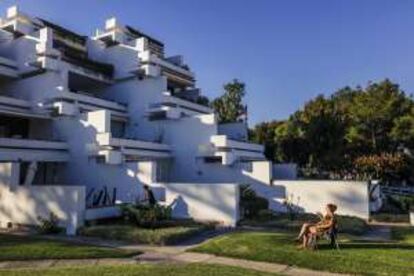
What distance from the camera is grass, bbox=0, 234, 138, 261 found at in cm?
1394

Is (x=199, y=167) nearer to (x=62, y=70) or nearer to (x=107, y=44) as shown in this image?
(x=62, y=70)

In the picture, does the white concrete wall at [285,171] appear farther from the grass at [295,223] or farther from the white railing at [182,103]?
the grass at [295,223]

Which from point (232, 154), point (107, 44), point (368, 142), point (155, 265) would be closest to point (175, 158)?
point (232, 154)

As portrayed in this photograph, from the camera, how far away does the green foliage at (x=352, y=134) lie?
41.7 meters

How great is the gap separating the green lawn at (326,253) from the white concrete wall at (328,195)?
991cm

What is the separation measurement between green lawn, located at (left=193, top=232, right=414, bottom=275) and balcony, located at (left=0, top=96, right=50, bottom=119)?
1849 centimetres

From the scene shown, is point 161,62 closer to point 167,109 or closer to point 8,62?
point 167,109

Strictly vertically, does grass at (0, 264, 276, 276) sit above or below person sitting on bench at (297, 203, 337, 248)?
below

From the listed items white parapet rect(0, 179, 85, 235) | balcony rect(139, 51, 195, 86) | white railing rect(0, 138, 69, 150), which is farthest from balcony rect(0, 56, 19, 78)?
white parapet rect(0, 179, 85, 235)

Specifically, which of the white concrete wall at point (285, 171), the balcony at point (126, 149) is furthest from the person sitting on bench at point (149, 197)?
the white concrete wall at point (285, 171)

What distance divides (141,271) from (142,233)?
5.35 meters

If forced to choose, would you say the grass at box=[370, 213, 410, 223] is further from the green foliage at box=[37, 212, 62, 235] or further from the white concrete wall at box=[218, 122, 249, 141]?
the white concrete wall at box=[218, 122, 249, 141]

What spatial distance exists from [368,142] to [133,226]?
28.4 meters

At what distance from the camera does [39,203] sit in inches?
789
